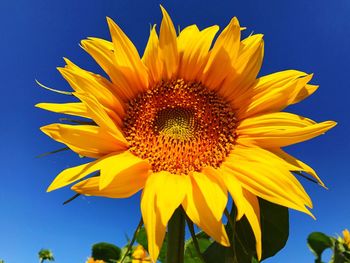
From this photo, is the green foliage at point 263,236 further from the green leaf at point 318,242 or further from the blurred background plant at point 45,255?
the blurred background plant at point 45,255

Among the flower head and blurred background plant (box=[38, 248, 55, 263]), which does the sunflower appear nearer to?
the flower head

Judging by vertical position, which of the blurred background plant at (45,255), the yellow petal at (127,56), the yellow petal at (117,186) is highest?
the blurred background plant at (45,255)

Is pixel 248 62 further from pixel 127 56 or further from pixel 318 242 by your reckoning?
pixel 318 242

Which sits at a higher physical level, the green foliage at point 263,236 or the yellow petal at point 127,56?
the yellow petal at point 127,56

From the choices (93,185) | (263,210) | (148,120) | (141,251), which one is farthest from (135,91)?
(141,251)

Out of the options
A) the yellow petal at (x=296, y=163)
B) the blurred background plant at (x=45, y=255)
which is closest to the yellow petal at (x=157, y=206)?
the yellow petal at (x=296, y=163)
